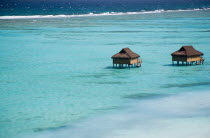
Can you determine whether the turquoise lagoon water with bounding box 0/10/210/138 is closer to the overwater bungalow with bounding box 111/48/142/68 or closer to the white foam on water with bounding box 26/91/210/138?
the white foam on water with bounding box 26/91/210/138

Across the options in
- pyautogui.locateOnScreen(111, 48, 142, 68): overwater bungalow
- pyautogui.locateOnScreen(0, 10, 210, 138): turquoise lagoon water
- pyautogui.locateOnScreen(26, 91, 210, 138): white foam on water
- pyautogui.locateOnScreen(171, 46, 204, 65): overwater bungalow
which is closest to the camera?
pyautogui.locateOnScreen(26, 91, 210, 138): white foam on water

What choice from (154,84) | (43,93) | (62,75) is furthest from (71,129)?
(62,75)

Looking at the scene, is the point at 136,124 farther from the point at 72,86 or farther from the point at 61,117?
the point at 72,86

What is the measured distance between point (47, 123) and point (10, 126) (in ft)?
5.82

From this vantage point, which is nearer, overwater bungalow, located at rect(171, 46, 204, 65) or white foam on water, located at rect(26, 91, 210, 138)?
white foam on water, located at rect(26, 91, 210, 138)

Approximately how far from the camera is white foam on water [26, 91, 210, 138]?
2189cm

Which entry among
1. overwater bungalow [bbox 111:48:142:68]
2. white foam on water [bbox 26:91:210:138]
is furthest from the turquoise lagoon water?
overwater bungalow [bbox 111:48:142:68]

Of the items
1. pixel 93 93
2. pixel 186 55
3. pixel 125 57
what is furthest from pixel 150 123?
pixel 186 55

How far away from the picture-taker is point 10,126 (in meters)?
23.5

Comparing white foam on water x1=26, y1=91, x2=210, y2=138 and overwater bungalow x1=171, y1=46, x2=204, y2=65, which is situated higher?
overwater bungalow x1=171, y1=46, x2=204, y2=65

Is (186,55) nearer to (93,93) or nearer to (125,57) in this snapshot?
(125,57)

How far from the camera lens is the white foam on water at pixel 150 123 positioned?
21.9 metres

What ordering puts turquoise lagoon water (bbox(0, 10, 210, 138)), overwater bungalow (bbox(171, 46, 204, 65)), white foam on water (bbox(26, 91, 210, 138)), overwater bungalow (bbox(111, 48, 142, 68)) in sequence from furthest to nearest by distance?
overwater bungalow (bbox(171, 46, 204, 65)), overwater bungalow (bbox(111, 48, 142, 68)), turquoise lagoon water (bbox(0, 10, 210, 138)), white foam on water (bbox(26, 91, 210, 138))

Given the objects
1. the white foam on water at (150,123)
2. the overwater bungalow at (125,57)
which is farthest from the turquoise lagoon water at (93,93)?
the overwater bungalow at (125,57)
